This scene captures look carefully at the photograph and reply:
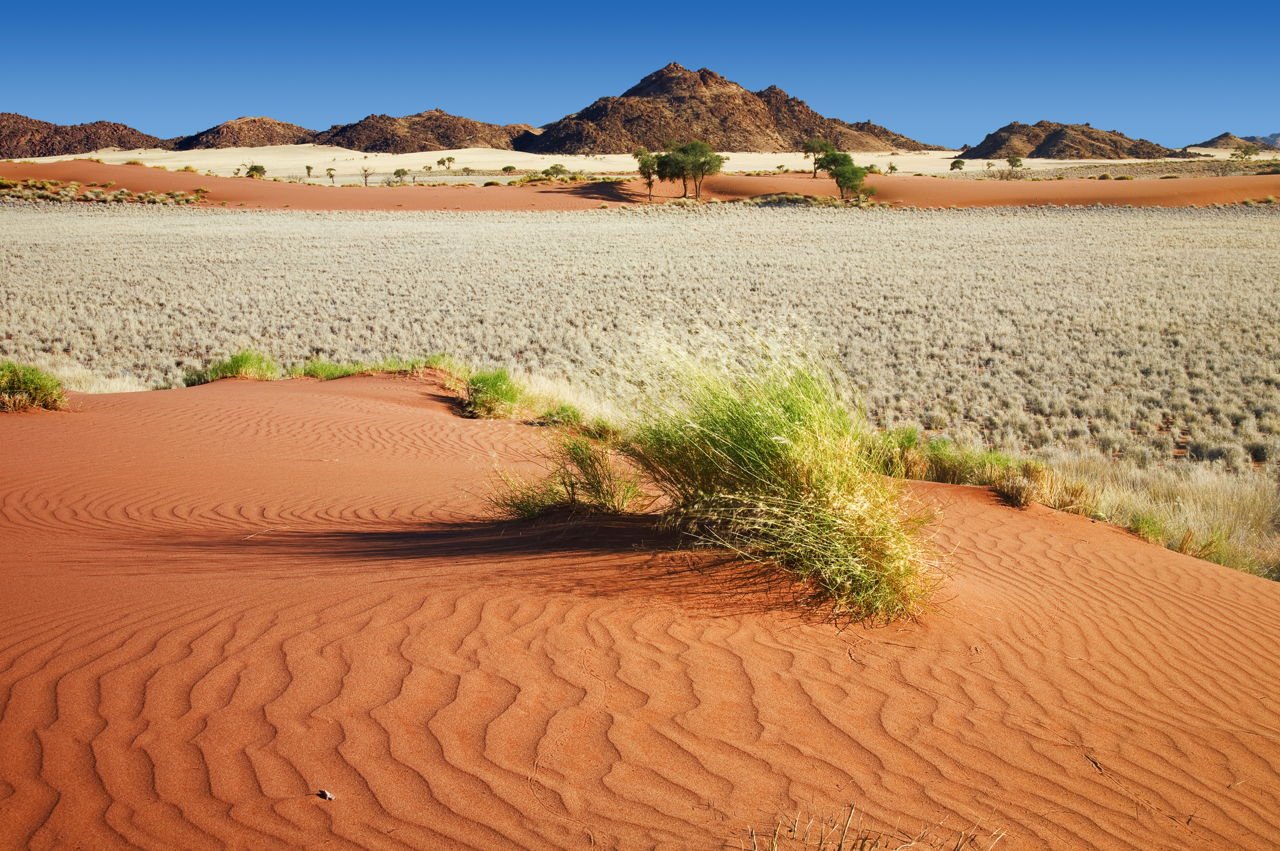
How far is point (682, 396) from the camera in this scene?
216 inches

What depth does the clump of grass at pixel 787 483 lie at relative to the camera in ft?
14.6

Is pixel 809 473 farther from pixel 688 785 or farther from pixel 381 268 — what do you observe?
pixel 381 268

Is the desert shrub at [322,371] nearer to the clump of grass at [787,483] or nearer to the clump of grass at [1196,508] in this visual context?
the clump of grass at [1196,508]

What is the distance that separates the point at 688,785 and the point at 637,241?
43964 millimetres

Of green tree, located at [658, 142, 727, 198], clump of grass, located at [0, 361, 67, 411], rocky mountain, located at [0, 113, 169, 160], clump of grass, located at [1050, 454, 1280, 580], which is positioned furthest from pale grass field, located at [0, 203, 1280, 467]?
rocky mountain, located at [0, 113, 169, 160]

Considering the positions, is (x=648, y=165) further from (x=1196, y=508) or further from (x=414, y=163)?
(x=1196, y=508)

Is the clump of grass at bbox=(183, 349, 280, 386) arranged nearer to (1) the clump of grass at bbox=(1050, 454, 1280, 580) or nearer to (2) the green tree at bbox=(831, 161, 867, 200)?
(1) the clump of grass at bbox=(1050, 454, 1280, 580)

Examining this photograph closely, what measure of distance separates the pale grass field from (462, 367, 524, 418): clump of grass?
139 centimetres

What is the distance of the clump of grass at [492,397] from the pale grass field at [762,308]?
139cm

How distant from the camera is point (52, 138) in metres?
190

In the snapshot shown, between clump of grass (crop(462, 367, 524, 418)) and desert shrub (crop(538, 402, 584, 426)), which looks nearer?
desert shrub (crop(538, 402, 584, 426))

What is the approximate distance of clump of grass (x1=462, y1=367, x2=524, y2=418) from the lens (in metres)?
12.8

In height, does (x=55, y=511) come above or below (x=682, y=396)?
below

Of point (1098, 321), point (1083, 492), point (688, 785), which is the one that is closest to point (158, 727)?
point (688, 785)
